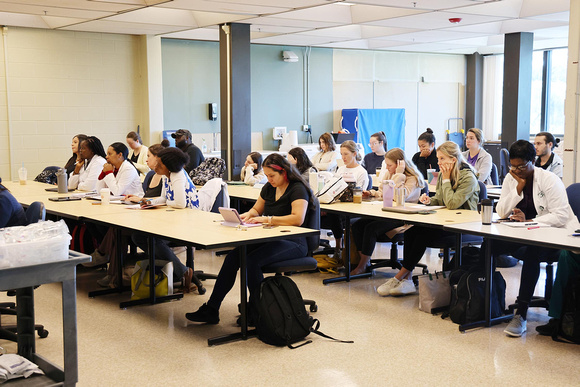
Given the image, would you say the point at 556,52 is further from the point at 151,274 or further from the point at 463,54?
the point at 151,274

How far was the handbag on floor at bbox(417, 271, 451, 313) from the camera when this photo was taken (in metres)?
4.69

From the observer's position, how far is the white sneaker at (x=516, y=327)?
13.7 ft

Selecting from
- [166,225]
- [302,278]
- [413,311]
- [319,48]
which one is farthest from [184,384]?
[319,48]

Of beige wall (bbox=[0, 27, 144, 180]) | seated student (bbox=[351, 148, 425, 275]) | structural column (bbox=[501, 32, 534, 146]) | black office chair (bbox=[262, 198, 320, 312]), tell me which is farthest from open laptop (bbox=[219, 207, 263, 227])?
structural column (bbox=[501, 32, 534, 146])

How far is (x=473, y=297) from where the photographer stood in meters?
4.37

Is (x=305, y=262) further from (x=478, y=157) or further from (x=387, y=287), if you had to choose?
(x=478, y=157)

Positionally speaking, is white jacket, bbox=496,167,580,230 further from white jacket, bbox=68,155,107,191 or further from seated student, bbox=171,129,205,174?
seated student, bbox=171,129,205,174

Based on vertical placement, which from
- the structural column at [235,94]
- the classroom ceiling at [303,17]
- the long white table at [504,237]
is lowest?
the long white table at [504,237]

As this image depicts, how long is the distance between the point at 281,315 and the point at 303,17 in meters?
4.95

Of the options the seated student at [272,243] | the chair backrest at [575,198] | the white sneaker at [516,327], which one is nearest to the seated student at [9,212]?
the seated student at [272,243]

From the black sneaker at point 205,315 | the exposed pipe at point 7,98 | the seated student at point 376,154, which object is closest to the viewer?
the black sneaker at point 205,315

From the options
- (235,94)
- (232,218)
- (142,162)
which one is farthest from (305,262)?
(142,162)

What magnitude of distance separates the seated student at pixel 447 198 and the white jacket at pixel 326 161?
3186 mm

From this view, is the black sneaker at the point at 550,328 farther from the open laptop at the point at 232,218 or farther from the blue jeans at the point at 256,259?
the open laptop at the point at 232,218
